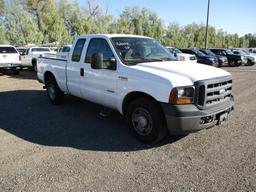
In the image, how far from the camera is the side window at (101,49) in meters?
5.38

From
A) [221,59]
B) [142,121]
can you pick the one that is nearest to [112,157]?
[142,121]

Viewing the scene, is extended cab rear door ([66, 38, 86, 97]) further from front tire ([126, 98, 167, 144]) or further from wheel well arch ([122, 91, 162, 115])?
front tire ([126, 98, 167, 144])

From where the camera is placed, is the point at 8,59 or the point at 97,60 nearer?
the point at 97,60

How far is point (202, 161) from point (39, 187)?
94.6 inches

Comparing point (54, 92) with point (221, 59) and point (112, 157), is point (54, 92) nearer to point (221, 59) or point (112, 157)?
point (112, 157)

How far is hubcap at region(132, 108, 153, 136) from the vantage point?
188 inches

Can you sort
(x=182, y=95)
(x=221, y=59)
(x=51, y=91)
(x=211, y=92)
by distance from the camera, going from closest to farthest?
(x=182, y=95), (x=211, y=92), (x=51, y=91), (x=221, y=59)

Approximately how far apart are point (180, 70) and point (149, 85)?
24.0 inches

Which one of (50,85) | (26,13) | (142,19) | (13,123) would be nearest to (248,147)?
(13,123)

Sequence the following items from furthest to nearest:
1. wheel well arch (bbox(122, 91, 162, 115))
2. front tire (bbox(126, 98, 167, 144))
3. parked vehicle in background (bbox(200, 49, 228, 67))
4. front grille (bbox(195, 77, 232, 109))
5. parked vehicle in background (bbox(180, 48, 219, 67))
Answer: parked vehicle in background (bbox(200, 49, 228, 67)) < parked vehicle in background (bbox(180, 48, 219, 67)) < wheel well arch (bbox(122, 91, 162, 115)) < front tire (bbox(126, 98, 167, 144)) < front grille (bbox(195, 77, 232, 109))

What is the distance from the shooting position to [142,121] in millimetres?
4867

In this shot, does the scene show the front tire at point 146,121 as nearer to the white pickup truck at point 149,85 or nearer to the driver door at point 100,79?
the white pickup truck at point 149,85

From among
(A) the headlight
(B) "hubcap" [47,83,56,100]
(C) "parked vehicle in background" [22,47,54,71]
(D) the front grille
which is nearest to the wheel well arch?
(A) the headlight

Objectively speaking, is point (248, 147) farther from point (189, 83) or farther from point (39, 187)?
point (39, 187)
